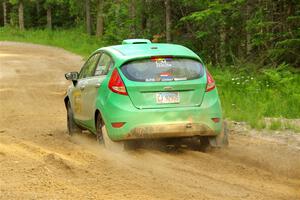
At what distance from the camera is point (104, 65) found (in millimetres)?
9445

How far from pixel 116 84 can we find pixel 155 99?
0.60 meters

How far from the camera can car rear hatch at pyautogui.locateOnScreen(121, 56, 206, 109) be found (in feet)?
27.8

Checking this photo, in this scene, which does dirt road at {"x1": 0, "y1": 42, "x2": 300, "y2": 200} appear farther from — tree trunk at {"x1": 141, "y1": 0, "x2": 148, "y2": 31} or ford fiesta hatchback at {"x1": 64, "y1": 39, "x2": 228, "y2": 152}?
tree trunk at {"x1": 141, "y1": 0, "x2": 148, "y2": 31}

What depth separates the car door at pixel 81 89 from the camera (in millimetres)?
10078

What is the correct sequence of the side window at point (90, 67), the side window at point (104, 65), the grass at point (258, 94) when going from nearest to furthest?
the side window at point (104, 65), the side window at point (90, 67), the grass at point (258, 94)

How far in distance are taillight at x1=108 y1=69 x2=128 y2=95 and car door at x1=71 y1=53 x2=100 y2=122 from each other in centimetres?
136

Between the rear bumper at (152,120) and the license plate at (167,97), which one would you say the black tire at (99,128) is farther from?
the license plate at (167,97)

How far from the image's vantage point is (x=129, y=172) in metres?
7.13

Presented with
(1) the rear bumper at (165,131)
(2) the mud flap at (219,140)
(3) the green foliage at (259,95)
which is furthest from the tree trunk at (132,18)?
(1) the rear bumper at (165,131)

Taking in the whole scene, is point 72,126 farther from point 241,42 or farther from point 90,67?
point 241,42

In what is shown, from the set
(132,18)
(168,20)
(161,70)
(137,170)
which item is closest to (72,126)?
(161,70)

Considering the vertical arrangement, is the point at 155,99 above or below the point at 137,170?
above

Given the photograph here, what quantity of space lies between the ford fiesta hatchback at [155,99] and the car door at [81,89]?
88 cm

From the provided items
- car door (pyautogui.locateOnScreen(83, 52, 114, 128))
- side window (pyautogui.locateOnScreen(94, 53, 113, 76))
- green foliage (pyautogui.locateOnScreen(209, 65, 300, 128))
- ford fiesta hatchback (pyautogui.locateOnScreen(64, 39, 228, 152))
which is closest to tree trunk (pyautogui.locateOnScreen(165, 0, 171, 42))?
green foliage (pyautogui.locateOnScreen(209, 65, 300, 128))
